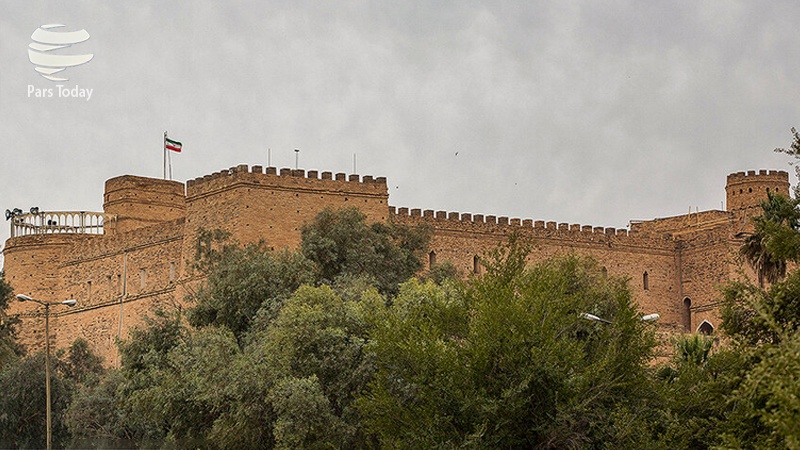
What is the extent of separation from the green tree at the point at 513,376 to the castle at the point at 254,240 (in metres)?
19.5

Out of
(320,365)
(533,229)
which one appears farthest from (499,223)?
(320,365)

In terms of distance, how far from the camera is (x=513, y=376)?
2705cm

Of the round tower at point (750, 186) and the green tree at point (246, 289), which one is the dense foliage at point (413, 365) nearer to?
the green tree at point (246, 289)

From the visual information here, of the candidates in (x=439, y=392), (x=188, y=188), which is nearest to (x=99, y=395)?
(x=188, y=188)

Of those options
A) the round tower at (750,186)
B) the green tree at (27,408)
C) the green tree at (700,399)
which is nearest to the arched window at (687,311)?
the round tower at (750,186)

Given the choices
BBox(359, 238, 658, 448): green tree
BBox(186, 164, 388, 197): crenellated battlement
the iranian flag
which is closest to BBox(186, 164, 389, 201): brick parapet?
BBox(186, 164, 388, 197): crenellated battlement

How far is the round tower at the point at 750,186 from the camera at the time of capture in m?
65.2

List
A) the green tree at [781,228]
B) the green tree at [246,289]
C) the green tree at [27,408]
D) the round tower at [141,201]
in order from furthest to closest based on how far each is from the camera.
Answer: the round tower at [141,201]
the green tree at [27,408]
the green tree at [246,289]
the green tree at [781,228]

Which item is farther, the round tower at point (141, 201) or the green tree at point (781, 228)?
the round tower at point (141, 201)

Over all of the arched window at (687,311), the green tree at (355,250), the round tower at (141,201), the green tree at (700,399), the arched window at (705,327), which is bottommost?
the green tree at (700,399)

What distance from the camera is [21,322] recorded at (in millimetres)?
60562

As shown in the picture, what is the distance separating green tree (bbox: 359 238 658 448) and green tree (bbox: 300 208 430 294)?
14.8 m

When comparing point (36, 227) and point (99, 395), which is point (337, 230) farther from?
point (36, 227)

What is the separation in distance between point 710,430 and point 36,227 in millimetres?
42012
